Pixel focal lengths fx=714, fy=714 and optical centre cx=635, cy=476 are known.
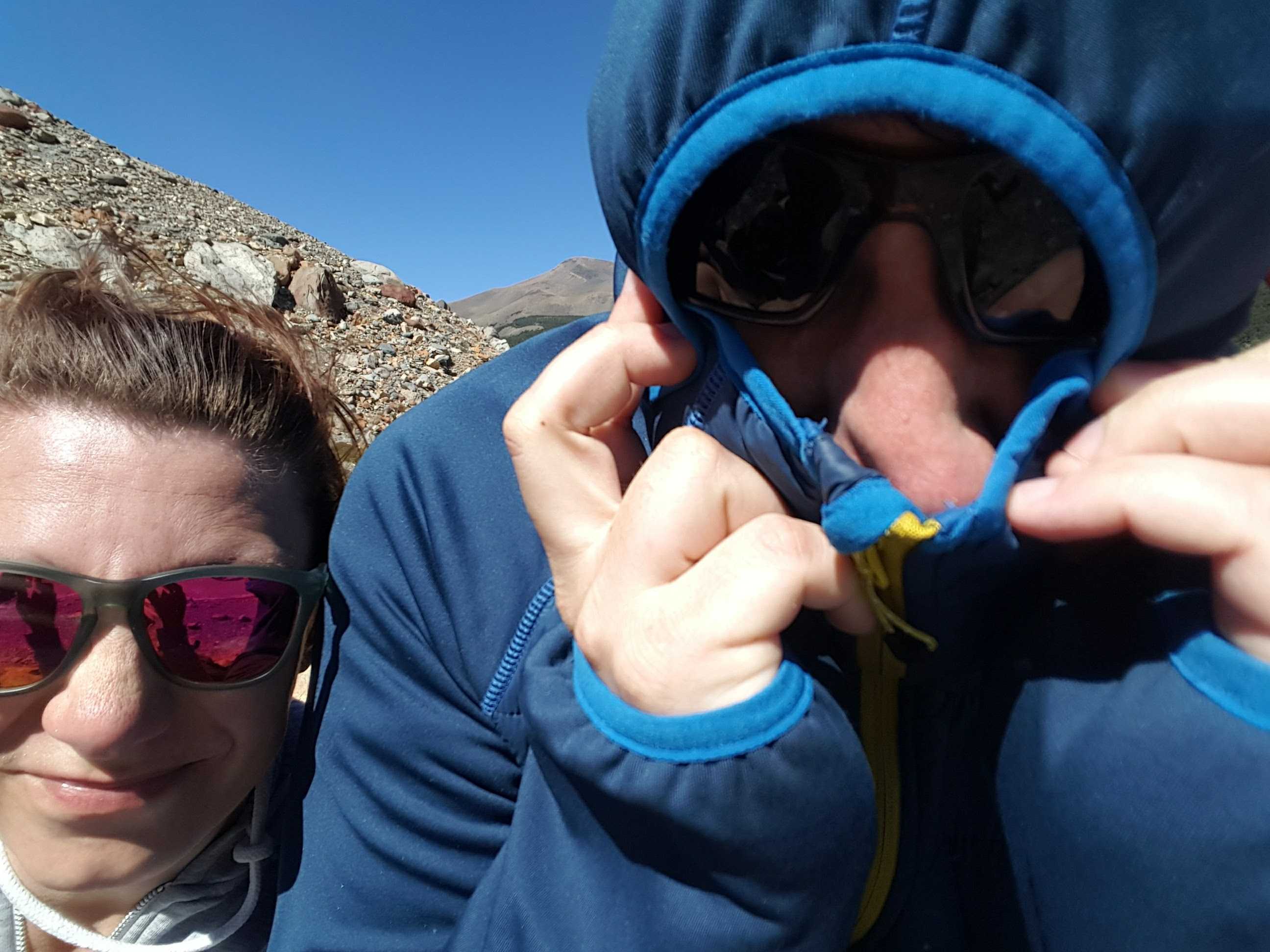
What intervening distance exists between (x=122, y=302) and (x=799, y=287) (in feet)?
4.68

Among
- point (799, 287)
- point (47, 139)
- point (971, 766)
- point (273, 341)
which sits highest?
point (47, 139)

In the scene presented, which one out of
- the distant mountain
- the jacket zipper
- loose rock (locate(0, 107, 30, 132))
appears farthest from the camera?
the distant mountain

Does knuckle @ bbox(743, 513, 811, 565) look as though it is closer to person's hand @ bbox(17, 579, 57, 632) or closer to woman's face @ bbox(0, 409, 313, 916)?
woman's face @ bbox(0, 409, 313, 916)

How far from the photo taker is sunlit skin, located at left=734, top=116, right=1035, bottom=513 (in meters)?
0.77

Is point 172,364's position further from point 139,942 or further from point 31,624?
point 139,942

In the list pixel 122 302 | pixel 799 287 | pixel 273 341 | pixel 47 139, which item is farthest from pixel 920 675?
pixel 47 139

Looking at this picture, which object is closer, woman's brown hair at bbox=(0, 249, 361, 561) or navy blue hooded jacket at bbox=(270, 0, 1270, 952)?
navy blue hooded jacket at bbox=(270, 0, 1270, 952)

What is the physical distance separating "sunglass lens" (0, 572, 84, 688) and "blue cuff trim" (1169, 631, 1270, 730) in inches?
60.8

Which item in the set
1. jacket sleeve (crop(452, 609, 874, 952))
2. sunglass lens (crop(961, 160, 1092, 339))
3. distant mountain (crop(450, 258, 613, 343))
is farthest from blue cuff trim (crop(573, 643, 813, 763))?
distant mountain (crop(450, 258, 613, 343))

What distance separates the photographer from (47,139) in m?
16.2

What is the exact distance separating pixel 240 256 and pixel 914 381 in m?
14.5

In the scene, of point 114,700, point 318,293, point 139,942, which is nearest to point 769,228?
point 114,700

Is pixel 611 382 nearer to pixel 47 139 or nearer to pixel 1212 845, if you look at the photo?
pixel 1212 845

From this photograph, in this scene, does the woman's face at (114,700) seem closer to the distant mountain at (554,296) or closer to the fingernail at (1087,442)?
the fingernail at (1087,442)
